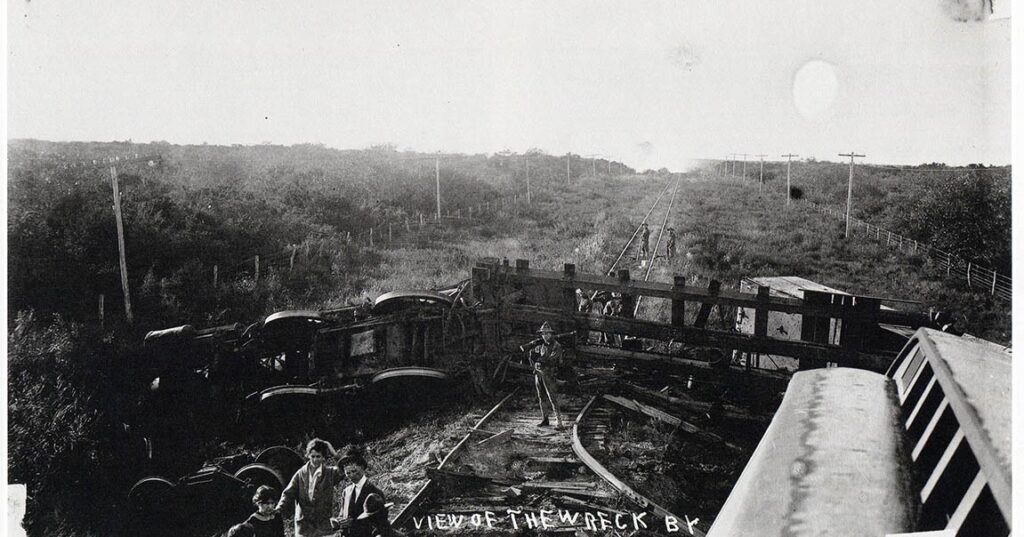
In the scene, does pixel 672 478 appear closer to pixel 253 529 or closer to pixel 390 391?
pixel 390 391

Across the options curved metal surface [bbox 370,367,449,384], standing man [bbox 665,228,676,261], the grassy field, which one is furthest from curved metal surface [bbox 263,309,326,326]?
standing man [bbox 665,228,676,261]

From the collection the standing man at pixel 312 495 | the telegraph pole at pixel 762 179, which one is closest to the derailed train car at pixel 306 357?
the standing man at pixel 312 495

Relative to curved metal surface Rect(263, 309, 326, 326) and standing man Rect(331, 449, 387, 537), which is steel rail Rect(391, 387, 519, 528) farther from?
curved metal surface Rect(263, 309, 326, 326)

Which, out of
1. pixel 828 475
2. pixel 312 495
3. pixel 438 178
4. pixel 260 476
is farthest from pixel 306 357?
pixel 828 475

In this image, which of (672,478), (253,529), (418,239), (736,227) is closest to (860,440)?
(672,478)

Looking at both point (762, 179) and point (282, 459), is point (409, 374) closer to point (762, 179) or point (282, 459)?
point (282, 459)

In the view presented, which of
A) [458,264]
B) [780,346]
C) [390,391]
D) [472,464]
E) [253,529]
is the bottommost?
[253,529]
